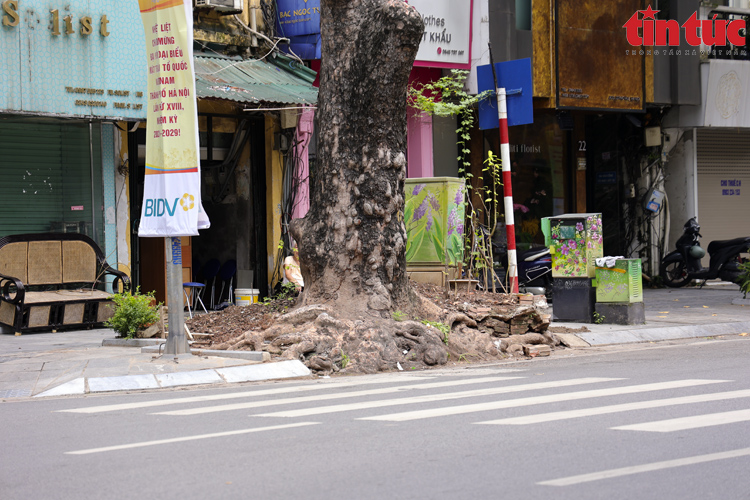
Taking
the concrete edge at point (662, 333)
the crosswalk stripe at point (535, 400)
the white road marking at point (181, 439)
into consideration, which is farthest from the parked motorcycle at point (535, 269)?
the white road marking at point (181, 439)

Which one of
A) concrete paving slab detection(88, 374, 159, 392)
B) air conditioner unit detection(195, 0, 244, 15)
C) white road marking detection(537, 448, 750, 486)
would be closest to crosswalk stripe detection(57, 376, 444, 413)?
concrete paving slab detection(88, 374, 159, 392)

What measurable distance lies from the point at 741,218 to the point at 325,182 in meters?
16.8

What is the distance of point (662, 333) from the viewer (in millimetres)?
13453

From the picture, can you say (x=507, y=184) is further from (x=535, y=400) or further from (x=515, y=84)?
(x=535, y=400)

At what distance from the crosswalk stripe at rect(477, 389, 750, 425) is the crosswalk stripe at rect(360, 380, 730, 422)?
0.45 metres

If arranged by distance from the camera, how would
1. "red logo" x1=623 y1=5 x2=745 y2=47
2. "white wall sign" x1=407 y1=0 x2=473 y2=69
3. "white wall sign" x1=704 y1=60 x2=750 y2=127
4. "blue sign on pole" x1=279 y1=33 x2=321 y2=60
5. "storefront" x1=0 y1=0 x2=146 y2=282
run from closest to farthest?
"storefront" x1=0 y1=0 x2=146 y2=282, "blue sign on pole" x1=279 y1=33 x2=321 y2=60, "white wall sign" x1=407 y1=0 x2=473 y2=69, "red logo" x1=623 y1=5 x2=745 y2=47, "white wall sign" x1=704 y1=60 x2=750 y2=127

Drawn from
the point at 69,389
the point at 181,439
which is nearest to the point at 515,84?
the point at 69,389

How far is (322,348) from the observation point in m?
10.3

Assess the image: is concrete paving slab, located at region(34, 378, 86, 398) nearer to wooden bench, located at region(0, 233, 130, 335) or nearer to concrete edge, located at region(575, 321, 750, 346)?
wooden bench, located at region(0, 233, 130, 335)

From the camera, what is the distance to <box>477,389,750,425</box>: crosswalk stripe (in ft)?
21.3

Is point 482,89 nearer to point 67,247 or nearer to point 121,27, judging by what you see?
point 121,27

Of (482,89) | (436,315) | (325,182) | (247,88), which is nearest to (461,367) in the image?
(436,315)

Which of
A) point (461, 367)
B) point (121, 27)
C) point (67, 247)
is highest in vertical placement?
point (121, 27)

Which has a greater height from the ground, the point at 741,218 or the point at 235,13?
the point at 235,13
